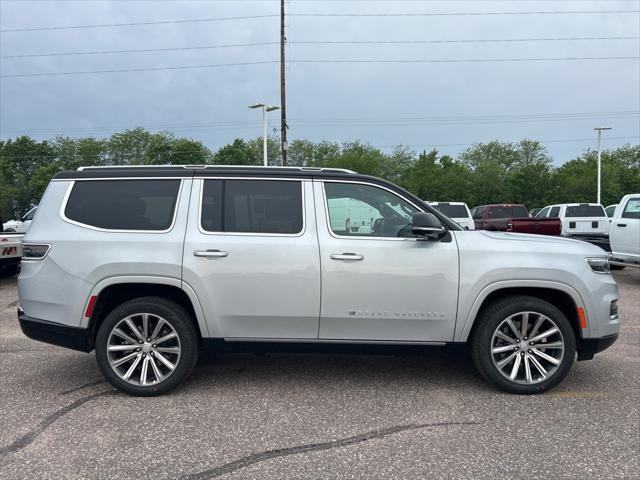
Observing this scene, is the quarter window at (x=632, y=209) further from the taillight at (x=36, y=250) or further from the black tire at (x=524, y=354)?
the taillight at (x=36, y=250)

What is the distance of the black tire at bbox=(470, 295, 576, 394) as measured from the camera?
163 inches

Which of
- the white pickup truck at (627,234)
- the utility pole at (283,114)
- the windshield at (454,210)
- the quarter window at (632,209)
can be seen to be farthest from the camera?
the utility pole at (283,114)

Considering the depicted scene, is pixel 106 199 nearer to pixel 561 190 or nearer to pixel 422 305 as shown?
pixel 422 305

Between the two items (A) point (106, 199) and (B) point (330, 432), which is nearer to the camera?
(B) point (330, 432)

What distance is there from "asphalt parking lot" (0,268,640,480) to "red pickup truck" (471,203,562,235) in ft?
33.6

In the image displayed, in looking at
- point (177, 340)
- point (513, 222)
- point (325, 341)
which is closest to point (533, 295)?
point (325, 341)

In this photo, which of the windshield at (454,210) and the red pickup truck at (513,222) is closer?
the red pickup truck at (513,222)

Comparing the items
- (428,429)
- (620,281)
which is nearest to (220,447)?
(428,429)

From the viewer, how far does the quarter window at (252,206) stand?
165 inches

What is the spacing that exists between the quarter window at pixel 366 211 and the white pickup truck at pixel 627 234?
7893mm

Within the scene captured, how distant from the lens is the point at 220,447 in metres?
3.30

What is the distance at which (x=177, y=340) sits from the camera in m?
4.14

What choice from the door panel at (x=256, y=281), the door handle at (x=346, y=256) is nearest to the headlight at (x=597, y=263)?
the door handle at (x=346, y=256)

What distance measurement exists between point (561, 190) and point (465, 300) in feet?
164
